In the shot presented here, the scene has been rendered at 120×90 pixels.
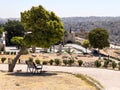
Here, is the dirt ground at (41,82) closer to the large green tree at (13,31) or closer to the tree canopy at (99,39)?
the tree canopy at (99,39)

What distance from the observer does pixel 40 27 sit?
25.5m

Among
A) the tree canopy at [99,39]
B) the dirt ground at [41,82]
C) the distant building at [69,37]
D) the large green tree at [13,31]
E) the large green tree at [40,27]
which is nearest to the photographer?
the dirt ground at [41,82]

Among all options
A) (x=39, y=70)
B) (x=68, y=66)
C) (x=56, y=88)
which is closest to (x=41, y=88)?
(x=56, y=88)

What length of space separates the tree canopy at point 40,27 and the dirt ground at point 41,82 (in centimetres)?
302

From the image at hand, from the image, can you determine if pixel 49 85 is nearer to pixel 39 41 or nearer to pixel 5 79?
pixel 5 79

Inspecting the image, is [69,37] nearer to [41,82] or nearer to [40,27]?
[40,27]

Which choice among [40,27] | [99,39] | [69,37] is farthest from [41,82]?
[69,37]

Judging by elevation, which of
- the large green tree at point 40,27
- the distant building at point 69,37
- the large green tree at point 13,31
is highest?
the large green tree at point 40,27

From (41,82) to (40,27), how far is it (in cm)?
603

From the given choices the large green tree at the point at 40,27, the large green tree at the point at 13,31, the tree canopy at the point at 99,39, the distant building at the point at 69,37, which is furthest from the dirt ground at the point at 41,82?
the distant building at the point at 69,37

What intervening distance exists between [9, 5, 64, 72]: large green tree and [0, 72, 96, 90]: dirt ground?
3.02 meters

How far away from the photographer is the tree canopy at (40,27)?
2550 cm

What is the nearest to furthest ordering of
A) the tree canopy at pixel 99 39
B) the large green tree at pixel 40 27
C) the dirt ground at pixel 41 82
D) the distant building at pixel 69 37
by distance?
the dirt ground at pixel 41 82 → the large green tree at pixel 40 27 → the tree canopy at pixel 99 39 → the distant building at pixel 69 37

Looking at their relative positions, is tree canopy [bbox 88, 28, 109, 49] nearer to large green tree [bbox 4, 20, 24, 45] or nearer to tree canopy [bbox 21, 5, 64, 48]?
large green tree [bbox 4, 20, 24, 45]
